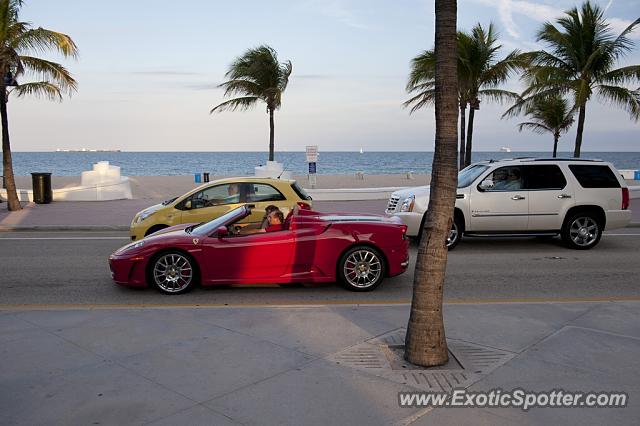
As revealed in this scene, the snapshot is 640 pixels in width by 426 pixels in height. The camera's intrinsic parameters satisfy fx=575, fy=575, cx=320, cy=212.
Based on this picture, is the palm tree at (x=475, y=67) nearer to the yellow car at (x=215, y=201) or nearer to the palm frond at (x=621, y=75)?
the palm frond at (x=621, y=75)

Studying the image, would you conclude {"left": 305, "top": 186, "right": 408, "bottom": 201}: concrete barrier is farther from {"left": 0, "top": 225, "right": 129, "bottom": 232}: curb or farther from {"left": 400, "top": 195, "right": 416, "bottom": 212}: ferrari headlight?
{"left": 400, "top": 195, "right": 416, "bottom": 212}: ferrari headlight

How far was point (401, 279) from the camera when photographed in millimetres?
9219

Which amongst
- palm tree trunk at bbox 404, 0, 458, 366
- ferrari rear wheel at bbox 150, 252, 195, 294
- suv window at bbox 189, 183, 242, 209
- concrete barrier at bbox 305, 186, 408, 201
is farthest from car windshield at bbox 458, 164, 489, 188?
concrete barrier at bbox 305, 186, 408, 201

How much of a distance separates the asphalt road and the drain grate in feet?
7.10

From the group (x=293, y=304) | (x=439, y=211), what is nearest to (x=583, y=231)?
(x=293, y=304)

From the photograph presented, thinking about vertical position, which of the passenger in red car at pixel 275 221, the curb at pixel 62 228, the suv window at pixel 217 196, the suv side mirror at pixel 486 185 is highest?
the suv side mirror at pixel 486 185

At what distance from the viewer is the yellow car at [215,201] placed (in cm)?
1122

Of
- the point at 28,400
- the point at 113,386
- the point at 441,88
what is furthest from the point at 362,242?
the point at 28,400

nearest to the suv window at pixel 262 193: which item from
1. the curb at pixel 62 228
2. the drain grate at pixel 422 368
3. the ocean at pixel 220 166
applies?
the curb at pixel 62 228

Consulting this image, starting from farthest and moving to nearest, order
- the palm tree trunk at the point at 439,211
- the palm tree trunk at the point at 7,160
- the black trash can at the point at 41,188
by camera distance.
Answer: the black trash can at the point at 41,188, the palm tree trunk at the point at 7,160, the palm tree trunk at the point at 439,211

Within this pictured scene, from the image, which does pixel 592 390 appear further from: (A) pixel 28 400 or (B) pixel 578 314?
(A) pixel 28 400

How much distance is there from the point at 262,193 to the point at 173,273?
4082 millimetres

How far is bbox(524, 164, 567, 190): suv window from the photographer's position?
11916mm

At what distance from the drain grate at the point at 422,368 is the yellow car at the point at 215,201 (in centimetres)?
587
